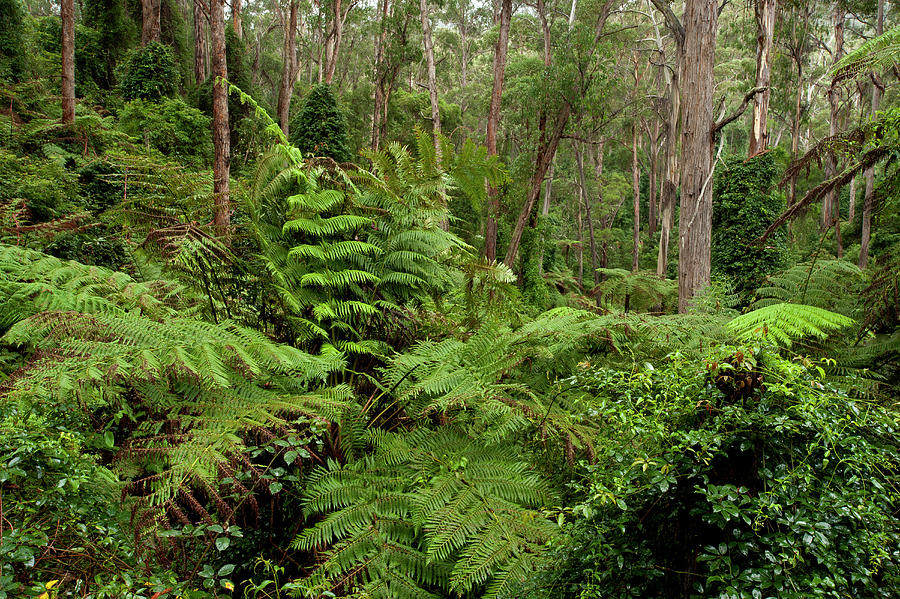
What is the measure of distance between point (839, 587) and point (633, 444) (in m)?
0.56

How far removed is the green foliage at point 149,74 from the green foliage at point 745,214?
1504cm

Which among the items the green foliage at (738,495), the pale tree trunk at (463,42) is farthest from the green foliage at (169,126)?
the pale tree trunk at (463,42)

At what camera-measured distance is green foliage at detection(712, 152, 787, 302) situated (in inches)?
406

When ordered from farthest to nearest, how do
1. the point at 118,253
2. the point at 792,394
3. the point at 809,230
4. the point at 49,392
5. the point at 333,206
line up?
the point at 809,230 → the point at 118,253 → the point at 333,206 → the point at 49,392 → the point at 792,394

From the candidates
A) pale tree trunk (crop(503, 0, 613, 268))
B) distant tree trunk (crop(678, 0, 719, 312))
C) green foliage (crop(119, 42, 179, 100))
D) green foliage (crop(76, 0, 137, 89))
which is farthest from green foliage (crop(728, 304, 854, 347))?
green foliage (crop(76, 0, 137, 89))

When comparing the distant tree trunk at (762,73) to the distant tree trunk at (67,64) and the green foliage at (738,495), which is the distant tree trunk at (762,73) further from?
the distant tree trunk at (67,64)

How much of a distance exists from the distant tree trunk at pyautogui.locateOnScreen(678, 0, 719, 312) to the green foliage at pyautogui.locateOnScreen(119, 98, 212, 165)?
10.9 m

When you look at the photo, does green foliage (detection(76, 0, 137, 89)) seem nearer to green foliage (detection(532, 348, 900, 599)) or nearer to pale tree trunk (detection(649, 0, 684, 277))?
pale tree trunk (detection(649, 0, 684, 277))

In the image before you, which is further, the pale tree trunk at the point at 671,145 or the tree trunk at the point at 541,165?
the tree trunk at the point at 541,165

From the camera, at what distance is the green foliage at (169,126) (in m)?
12.5

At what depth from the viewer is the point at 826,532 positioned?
1.21 m

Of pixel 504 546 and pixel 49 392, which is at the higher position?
pixel 49 392

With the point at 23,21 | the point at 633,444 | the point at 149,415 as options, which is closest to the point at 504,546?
the point at 633,444

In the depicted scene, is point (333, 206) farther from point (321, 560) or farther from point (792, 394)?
point (792, 394)
